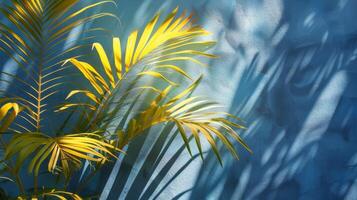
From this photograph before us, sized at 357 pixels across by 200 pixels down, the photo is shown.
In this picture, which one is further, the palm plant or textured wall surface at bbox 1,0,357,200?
textured wall surface at bbox 1,0,357,200

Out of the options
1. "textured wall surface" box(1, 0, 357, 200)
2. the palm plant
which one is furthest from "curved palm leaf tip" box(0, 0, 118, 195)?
"textured wall surface" box(1, 0, 357, 200)

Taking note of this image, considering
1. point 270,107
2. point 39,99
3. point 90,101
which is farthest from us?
point 270,107

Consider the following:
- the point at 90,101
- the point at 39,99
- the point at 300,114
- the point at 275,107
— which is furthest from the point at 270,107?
the point at 39,99

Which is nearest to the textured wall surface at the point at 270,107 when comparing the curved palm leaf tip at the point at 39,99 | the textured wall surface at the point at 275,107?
the textured wall surface at the point at 275,107

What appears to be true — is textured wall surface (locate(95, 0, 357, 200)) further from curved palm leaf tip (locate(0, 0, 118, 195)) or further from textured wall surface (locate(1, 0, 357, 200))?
curved palm leaf tip (locate(0, 0, 118, 195))

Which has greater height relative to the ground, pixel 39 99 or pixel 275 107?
pixel 275 107

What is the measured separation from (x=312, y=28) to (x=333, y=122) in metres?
0.48

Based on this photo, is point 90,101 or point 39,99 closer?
point 39,99

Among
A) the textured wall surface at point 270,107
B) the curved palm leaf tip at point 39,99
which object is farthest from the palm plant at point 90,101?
the textured wall surface at point 270,107

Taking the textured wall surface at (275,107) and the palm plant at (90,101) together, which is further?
the textured wall surface at (275,107)

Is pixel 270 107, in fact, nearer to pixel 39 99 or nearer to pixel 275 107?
pixel 275 107

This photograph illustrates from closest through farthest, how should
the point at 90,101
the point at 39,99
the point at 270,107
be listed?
the point at 39,99
the point at 90,101
the point at 270,107

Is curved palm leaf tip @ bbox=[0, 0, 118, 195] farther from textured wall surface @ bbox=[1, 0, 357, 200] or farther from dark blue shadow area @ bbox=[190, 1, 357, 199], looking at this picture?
dark blue shadow area @ bbox=[190, 1, 357, 199]

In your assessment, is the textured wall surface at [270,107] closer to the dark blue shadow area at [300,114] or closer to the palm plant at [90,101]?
the dark blue shadow area at [300,114]
